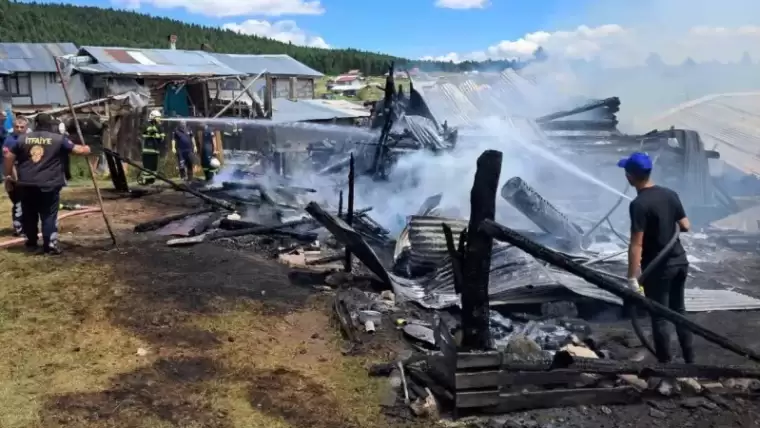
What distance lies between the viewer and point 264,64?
1644 inches

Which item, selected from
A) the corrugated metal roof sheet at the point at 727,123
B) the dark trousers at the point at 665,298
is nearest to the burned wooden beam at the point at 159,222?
the dark trousers at the point at 665,298

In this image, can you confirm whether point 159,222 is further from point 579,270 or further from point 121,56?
point 121,56

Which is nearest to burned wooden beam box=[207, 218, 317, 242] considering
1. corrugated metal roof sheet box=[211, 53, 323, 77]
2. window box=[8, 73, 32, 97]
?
corrugated metal roof sheet box=[211, 53, 323, 77]

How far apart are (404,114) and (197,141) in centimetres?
817

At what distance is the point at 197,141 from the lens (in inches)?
756

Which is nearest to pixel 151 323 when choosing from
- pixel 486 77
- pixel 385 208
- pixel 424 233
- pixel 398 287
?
pixel 398 287

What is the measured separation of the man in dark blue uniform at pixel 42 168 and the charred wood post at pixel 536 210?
578 centimetres

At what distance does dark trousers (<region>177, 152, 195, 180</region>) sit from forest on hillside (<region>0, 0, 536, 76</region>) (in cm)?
4362

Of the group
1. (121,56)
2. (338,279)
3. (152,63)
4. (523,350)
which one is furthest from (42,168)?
(121,56)

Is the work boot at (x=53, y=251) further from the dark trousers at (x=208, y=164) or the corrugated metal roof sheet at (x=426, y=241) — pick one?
the dark trousers at (x=208, y=164)

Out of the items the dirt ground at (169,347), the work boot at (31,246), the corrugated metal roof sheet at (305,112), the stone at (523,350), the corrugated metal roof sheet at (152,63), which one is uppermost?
the corrugated metal roof sheet at (152,63)

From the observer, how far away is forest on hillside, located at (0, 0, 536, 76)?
63812mm

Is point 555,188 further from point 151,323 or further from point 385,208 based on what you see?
point 151,323

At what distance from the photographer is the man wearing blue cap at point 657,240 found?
495cm
